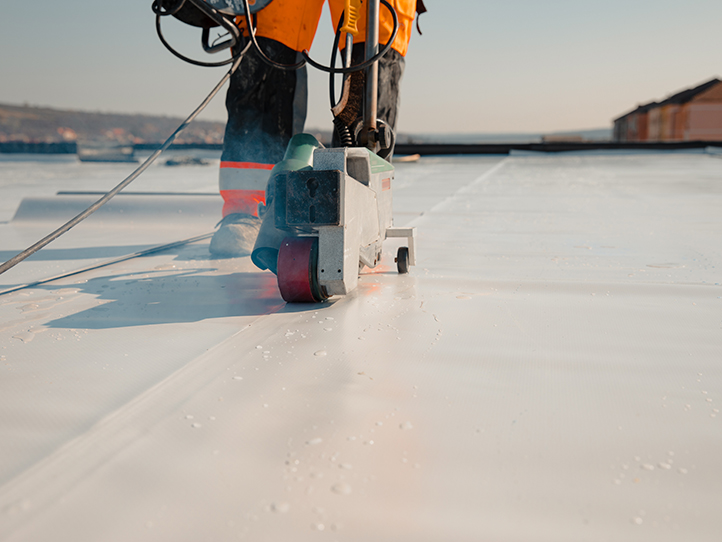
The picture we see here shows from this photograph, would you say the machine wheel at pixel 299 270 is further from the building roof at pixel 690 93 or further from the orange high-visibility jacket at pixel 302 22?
the building roof at pixel 690 93

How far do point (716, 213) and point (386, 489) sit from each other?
2.57 metres

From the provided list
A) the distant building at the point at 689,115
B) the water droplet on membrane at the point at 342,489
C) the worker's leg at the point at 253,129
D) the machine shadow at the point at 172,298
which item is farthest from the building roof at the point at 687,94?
the water droplet on membrane at the point at 342,489

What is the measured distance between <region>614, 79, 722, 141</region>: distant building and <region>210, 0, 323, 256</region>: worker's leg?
78.4 ft

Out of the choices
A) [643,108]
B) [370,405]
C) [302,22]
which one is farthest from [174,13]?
[643,108]

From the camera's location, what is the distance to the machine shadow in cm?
108

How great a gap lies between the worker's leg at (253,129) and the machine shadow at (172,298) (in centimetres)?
27

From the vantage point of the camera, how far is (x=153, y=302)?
3.95ft

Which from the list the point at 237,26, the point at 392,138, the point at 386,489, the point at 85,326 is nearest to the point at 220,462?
the point at 386,489

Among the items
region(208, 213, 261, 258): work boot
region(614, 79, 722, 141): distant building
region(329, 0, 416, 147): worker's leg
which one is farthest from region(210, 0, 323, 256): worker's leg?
region(614, 79, 722, 141): distant building

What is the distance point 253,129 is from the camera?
5.74 ft

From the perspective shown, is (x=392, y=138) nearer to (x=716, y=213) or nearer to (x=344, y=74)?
(x=344, y=74)

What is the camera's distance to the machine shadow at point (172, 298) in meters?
1.08

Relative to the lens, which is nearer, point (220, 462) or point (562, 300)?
point (220, 462)

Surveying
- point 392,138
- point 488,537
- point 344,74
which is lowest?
point 488,537
